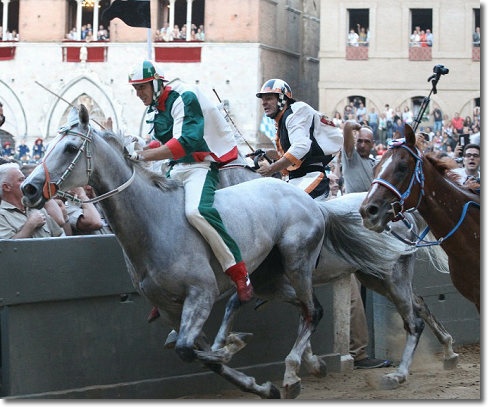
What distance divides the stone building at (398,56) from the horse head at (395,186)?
3271 cm

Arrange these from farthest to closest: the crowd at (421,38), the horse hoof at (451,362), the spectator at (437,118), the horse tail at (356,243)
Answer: the crowd at (421,38) → the spectator at (437,118) → the horse hoof at (451,362) → the horse tail at (356,243)

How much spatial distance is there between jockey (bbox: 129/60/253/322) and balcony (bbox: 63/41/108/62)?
38325 mm

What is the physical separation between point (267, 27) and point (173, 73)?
4.76 meters

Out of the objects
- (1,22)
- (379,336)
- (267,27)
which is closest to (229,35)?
(267,27)

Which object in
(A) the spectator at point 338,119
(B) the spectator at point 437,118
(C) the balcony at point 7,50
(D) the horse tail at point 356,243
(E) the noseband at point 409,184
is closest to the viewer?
(E) the noseband at point 409,184

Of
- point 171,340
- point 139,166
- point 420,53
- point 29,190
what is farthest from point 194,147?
point 420,53

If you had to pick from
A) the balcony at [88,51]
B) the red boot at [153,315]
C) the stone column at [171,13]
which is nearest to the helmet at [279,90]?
the red boot at [153,315]

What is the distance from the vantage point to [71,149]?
6539mm

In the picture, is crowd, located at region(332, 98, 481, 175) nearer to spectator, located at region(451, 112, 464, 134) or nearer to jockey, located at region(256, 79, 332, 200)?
spectator, located at region(451, 112, 464, 134)

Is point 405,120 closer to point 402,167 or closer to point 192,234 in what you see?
point 402,167

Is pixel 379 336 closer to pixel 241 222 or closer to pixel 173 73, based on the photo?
pixel 241 222

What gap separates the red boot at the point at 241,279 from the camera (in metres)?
6.98

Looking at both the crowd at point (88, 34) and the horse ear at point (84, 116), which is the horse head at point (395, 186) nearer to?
the horse ear at point (84, 116)

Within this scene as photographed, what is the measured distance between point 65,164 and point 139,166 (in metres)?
0.65
